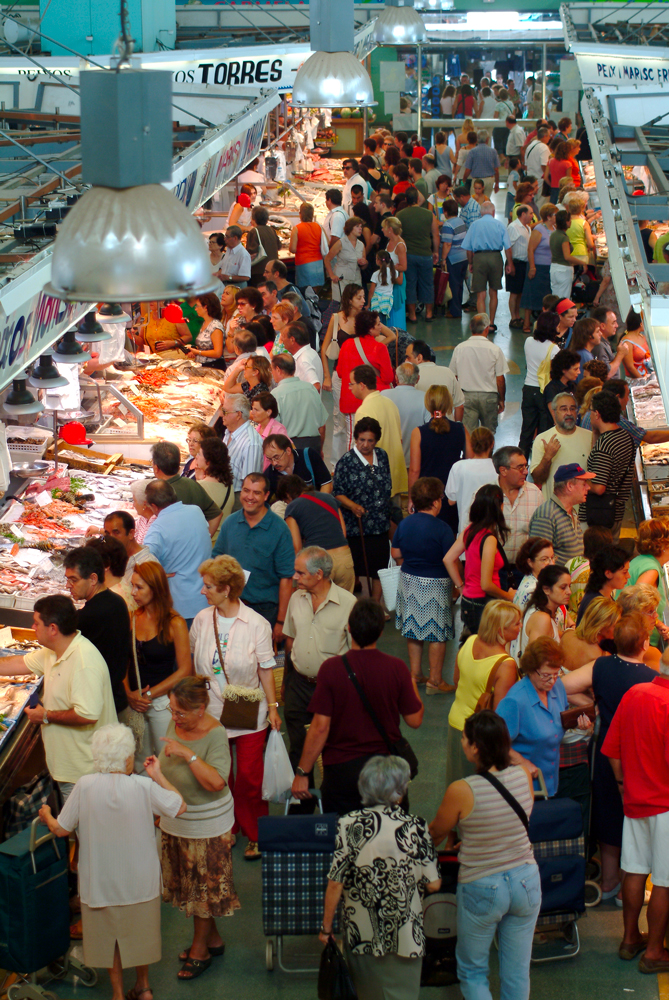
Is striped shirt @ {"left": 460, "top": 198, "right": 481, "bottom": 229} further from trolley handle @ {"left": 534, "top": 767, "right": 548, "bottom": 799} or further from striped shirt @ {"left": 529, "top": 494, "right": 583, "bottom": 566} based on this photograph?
trolley handle @ {"left": 534, "top": 767, "right": 548, "bottom": 799}

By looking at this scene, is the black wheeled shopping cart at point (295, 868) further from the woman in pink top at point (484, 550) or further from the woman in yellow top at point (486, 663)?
the woman in pink top at point (484, 550)

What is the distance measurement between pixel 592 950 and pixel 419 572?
2309 mm

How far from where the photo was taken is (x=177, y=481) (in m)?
6.29

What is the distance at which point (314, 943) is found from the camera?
15.5 feet

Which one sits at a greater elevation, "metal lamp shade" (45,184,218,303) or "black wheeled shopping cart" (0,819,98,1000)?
"metal lamp shade" (45,184,218,303)

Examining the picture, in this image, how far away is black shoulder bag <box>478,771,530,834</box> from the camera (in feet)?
12.9

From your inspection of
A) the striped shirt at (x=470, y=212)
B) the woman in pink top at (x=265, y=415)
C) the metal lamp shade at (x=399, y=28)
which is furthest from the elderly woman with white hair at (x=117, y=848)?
the striped shirt at (x=470, y=212)

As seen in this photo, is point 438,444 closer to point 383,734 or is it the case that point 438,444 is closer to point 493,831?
point 383,734

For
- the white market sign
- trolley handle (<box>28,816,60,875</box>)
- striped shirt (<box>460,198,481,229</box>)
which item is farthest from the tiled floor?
the white market sign

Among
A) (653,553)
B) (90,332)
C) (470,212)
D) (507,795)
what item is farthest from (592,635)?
(470,212)

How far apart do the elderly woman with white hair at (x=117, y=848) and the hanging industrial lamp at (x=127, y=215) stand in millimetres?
2016

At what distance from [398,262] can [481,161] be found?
6.60 metres

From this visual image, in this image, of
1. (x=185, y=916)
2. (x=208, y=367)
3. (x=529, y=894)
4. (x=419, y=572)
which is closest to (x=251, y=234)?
(x=208, y=367)

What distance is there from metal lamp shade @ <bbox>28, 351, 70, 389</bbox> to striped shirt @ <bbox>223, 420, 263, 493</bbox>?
43.2 inches
